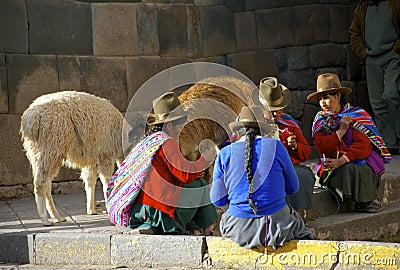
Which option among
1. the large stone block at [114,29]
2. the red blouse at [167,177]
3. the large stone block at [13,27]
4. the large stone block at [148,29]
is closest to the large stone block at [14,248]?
the red blouse at [167,177]

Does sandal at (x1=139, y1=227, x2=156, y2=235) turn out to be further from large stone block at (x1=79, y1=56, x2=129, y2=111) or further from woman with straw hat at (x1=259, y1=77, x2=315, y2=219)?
large stone block at (x1=79, y1=56, x2=129, y2=111)

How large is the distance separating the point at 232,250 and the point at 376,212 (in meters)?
2.09

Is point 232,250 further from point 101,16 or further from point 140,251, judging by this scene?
point 101,16

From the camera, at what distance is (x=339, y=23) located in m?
9.89

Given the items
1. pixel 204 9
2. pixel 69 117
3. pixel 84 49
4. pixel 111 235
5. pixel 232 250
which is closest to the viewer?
pixel 232 250

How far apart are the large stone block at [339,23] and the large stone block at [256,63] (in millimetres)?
1067

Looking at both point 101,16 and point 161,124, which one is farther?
point 101,16

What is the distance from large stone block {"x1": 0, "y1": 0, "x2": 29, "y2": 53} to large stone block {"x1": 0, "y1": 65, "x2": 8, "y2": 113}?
24 centimetres

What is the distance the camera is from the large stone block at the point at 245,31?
29.7 feet

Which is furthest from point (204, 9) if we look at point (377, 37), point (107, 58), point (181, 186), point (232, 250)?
point (232, 250)

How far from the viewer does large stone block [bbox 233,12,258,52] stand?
9.05 meters

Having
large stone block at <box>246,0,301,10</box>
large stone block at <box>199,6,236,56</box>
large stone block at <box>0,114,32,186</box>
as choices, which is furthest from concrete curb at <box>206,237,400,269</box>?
large stone block at <box>246,0,301,10</box>

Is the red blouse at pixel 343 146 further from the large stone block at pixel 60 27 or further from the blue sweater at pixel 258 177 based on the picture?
the large stone block at pixel 60 27

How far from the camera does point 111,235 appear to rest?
16.5 feet
